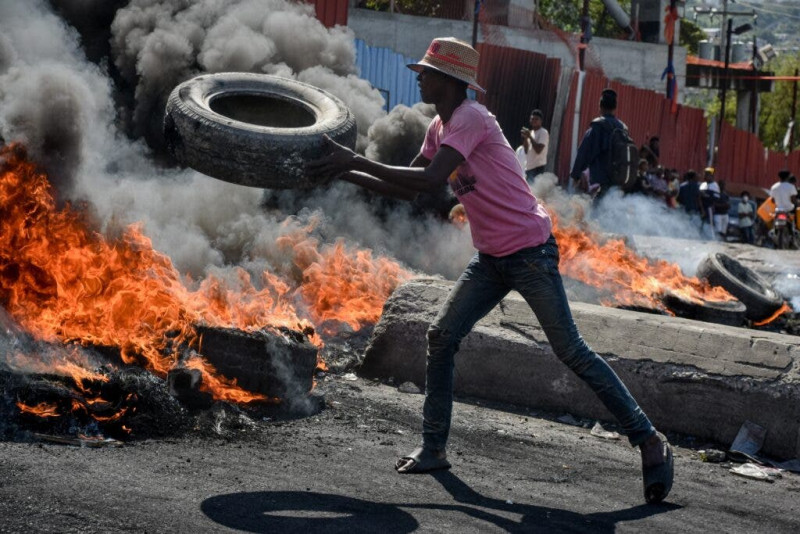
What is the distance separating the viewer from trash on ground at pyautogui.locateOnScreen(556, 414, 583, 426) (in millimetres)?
6172

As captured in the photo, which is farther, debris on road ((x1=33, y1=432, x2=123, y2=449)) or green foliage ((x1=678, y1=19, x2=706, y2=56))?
green foliage ((x1=678, y1=19, x2=706, y2=56))

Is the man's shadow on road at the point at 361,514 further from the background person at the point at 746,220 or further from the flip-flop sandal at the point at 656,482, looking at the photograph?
the background person at the point at 746,220

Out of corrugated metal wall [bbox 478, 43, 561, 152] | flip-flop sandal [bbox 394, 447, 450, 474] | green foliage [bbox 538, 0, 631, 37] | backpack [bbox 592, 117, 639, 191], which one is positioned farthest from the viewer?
green foliage [bbox 538, 0, 631, 37]

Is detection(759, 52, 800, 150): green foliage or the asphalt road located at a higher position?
the asphalt road

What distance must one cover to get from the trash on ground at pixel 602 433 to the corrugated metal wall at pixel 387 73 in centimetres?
1145

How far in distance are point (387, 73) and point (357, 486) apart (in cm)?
1342

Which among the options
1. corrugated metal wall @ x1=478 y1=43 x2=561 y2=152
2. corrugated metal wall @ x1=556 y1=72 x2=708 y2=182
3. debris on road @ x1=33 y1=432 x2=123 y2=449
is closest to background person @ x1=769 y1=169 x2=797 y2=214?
corrugated metal wall @ x1=556 y1=72 x2=708 y2=182

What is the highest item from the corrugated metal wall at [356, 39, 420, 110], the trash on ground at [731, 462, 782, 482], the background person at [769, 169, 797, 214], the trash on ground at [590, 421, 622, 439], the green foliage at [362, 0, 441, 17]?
the green foliage at [362, 0, 441, 17]

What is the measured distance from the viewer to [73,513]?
3547 mm

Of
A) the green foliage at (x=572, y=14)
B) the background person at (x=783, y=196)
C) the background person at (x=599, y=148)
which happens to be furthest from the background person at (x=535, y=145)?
the green foliage at (x=572, y=14)

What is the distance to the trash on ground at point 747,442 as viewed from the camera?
560 cm

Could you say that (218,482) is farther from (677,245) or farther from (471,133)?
(677,245)

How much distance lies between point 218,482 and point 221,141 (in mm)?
2225

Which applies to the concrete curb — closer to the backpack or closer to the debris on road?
the debris on road
